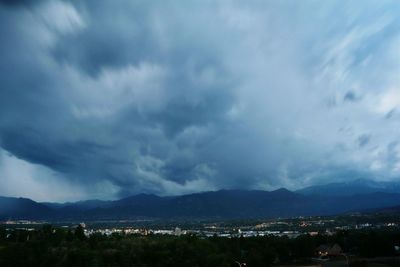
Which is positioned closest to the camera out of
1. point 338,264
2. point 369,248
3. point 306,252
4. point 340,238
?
point 338,264

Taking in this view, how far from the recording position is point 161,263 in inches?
3679

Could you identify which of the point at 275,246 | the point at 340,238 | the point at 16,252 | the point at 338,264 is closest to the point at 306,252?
the point at 275,246

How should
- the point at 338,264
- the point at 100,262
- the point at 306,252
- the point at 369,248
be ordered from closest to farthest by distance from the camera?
the point at 100,262 → the point at 338,264 → the point at 369,248 → the point at 306,252

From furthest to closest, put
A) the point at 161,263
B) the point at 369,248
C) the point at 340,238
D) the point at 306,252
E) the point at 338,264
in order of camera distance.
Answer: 1. the point at 340,238
2. the point at 306,252
3. the point at 369,248
4. the point at 338,264
5. the point at 161,263

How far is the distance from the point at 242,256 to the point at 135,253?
3434 cm

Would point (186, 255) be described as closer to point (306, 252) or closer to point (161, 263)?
point (161, 263)

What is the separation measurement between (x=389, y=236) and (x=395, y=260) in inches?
889

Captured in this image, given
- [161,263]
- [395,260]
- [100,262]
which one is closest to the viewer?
[100,262]

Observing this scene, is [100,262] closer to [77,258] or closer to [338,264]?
[77,258]

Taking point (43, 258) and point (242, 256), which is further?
point (242, 256)

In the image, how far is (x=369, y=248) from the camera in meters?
130

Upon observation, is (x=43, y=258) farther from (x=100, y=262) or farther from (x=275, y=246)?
(x=275, y=246)

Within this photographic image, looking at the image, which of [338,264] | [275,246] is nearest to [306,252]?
[275,246]

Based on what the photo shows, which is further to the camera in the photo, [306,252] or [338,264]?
[306,252]
